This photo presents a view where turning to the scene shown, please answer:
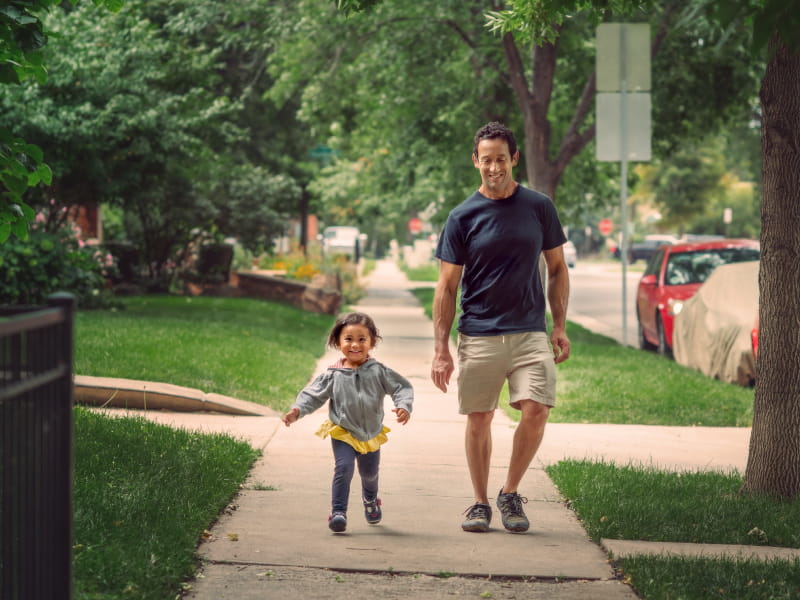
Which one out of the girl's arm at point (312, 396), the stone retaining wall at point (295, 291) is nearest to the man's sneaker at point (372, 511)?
the girl's arm at point (312, 396)

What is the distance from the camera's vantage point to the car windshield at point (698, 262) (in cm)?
1501

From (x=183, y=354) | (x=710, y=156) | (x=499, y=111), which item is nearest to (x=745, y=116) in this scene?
(x=499, y=111)

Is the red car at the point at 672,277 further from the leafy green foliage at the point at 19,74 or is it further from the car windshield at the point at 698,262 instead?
the leafy green foliage at the point at 19,74

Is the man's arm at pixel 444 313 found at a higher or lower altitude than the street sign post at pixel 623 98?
lower

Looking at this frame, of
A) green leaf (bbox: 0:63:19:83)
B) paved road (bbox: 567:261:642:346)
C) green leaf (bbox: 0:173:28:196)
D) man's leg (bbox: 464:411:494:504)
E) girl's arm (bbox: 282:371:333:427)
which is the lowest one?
paved road (bbox: 567:261:642:346)

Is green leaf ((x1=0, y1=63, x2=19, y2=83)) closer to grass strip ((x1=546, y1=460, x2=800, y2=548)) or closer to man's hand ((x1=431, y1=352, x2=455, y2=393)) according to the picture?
man's hand ((x1=431, y1=352, x2=455, y2=393))

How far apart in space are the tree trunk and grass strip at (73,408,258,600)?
303 cm

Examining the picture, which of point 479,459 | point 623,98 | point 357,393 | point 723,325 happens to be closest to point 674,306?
point 723,325

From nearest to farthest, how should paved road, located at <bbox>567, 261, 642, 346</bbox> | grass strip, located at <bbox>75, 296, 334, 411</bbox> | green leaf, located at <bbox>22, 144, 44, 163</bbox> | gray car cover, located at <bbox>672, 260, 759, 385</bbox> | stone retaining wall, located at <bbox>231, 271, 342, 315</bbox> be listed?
green leaf, located at <bbox>22, 144, 44, 163</bbox> → grass strip, located at <bbox>75, 296, 334, 411</bbox> → gray car cover, located at <bbox>672, 260, 759, 385</bbox> → paved road, located at <bbox>567, 261, 642, 346</bbox> → stone retaining wall, located at <bbox>231, 271, 342, 315</bbox>

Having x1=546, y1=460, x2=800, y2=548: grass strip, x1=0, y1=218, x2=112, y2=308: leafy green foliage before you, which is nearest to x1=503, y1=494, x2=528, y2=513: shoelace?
x1=546, y1=460, x2=800, y2=548: grass strip

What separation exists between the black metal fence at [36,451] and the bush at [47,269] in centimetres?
1069

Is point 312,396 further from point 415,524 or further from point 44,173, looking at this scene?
point 44,173

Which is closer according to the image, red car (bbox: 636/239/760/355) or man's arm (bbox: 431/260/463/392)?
man's arm (bbox: 431/260/463/392)

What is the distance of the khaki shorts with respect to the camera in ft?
18.1
